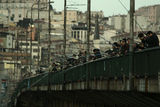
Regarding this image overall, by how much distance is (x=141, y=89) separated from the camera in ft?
77.8

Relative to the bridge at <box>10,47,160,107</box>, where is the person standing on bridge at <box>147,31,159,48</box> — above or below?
above

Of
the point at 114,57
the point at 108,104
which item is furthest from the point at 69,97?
the point at 114,57

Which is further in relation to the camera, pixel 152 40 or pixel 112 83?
pixel 112 83

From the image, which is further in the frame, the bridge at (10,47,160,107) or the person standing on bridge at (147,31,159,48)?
the person standing on bridge at (147,31,159,48)

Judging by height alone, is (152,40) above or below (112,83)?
above

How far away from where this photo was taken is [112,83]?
28.0 m

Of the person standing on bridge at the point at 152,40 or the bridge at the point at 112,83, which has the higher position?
the person standing on bridge at the point at 152,40

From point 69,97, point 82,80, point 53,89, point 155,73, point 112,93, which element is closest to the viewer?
point 155,73

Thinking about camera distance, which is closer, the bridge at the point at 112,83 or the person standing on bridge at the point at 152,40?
the bridge at the point at 112,83

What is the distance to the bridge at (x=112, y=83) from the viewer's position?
2306 cm

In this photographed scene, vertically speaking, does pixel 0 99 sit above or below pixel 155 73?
below

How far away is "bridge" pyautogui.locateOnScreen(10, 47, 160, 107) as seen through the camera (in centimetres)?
2306

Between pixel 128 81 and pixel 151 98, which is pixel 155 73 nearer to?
pixel 151 98

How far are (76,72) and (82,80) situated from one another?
3.02 meters
